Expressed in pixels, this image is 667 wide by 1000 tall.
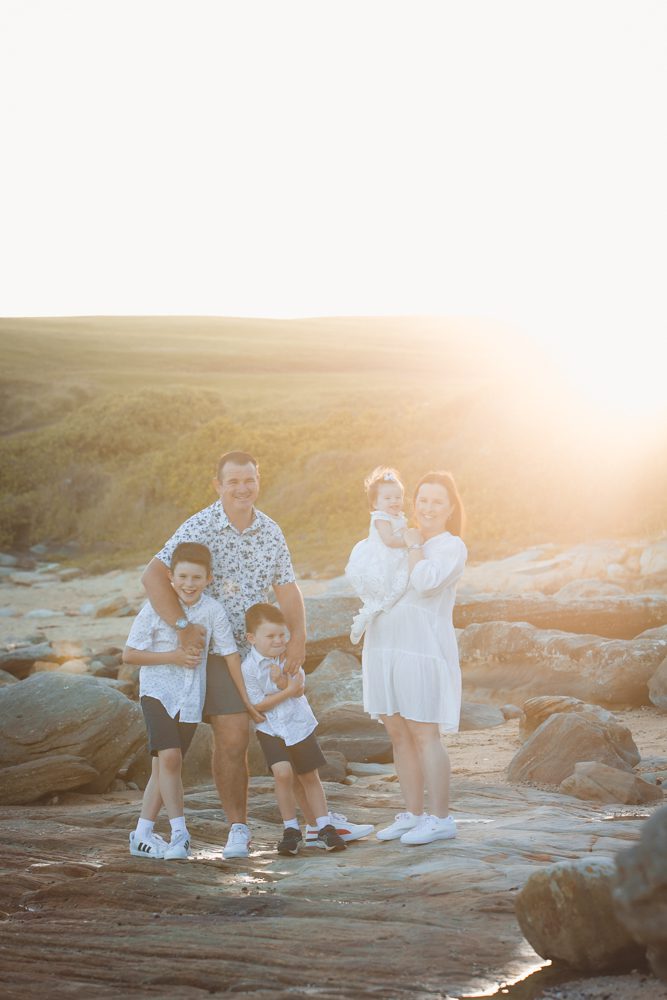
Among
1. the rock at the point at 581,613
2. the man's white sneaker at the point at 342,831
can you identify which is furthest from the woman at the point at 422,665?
the rock at the point at 581,613

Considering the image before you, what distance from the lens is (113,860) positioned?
5.88 m

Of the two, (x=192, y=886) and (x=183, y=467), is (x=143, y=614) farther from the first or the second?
(x=183, y=467)

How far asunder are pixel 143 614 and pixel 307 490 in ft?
58.5

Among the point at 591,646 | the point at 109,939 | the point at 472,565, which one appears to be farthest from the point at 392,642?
the point at 472,565

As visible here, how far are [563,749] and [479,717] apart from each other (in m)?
2.53

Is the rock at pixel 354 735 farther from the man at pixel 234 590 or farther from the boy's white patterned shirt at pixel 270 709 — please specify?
the man at pixel 234 590

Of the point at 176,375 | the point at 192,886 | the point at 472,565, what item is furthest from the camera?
the point at 176,375

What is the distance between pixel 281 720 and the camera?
629cm

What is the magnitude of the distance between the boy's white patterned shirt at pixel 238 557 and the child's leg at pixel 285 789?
63 centimetres

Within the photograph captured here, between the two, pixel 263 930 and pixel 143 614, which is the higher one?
pixel 143 614

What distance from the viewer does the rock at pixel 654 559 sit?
15.7m

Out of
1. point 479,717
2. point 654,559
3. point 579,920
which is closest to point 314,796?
point 579,920

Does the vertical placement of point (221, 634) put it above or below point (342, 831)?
above

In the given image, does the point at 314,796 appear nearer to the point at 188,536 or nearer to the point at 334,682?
the point at 188,536
